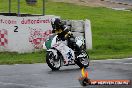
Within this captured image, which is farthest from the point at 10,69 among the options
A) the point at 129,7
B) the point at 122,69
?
the point at 129,7

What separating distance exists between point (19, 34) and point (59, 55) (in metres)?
6.15

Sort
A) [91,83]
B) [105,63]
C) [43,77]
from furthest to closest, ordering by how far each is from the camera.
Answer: [105,63] < [43,77] < [91,83]

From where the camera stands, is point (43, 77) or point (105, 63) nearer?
point (43, 77)

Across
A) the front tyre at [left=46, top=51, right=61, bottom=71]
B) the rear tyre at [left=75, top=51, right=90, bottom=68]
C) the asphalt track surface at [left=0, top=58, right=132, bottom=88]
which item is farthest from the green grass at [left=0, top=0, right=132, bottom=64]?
the front tyre at [left=46, top=51, right=61, bottom=71]

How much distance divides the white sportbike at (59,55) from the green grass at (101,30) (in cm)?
280

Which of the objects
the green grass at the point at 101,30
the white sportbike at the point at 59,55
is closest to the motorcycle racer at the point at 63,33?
the white sportbike at the point at 59,55

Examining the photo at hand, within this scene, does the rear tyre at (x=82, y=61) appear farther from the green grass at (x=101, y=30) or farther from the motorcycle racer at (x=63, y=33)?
the green grass at (x=101, y=30)

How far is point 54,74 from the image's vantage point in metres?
16.6

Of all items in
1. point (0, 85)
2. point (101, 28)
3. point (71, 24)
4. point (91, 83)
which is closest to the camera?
point (91, 83)

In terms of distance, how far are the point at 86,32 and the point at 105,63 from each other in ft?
20.6

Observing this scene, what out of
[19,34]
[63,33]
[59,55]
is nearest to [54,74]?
[59,55]

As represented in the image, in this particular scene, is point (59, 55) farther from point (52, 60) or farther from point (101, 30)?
point (101, 30)

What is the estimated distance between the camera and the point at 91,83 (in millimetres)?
9633

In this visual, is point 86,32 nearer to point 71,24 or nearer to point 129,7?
point 71,24
